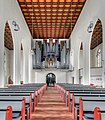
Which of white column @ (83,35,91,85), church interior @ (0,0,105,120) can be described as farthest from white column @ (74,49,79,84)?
white column @ (83,35,91,85)

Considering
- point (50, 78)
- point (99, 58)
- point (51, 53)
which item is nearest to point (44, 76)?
point (50, 78)

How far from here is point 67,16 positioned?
1978 centimetres

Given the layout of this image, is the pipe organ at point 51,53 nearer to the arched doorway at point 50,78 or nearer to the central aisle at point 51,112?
the arched doorway at point 50,78

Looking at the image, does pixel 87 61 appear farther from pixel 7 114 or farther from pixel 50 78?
pixel 50 78

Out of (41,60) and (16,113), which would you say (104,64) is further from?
(41,60)

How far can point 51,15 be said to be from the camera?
64.0 feet

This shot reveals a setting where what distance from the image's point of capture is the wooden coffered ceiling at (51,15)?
16609 millimetres

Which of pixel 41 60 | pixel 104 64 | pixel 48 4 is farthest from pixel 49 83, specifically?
pixel 104 64

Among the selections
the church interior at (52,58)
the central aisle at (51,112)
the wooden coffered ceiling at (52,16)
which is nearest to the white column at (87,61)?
the church interior at (52,58)

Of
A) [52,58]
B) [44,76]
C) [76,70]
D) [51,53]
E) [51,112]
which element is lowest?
[51,112]

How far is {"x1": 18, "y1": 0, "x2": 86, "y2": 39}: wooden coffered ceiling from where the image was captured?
1661 centimetres

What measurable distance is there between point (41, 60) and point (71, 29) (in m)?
5.41

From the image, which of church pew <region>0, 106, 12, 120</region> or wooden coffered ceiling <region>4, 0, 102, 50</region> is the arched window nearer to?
wooden coffered ceiling <region>4, 0, 102, 50</region>

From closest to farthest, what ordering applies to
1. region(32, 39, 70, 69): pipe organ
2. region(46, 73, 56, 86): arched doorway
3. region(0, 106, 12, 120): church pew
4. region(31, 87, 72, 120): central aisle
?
1. region(0, 106, 12, 120): church pew
2. region(31, 87, 72, 120): central aisle
3. region(32, 39, 70, 69): pipe organ
4. region(46, 73, 56, 86): arched doorway
